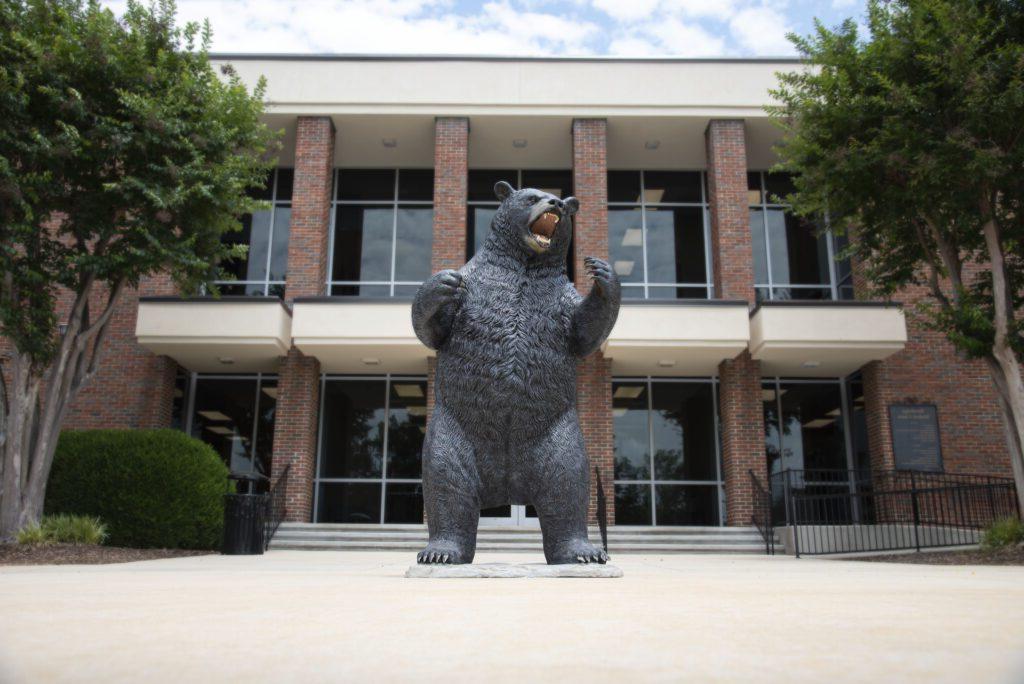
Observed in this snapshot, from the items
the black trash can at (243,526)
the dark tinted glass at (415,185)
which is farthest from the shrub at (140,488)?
the dark tinted glass at (415,185)

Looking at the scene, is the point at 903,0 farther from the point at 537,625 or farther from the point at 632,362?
the point at 537,625

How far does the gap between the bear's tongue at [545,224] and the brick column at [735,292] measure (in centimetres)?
1158

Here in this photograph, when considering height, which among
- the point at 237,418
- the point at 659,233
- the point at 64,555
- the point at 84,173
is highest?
the point at 659,233

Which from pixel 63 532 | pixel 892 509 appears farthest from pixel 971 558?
pixel 63 532

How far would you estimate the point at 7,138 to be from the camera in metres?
9.43

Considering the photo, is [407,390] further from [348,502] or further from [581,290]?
[581,290]

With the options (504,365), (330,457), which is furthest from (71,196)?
(504,365)

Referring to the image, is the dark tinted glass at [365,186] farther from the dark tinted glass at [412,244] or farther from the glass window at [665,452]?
the glass window at [665,452]

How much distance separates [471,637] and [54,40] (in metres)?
11.5

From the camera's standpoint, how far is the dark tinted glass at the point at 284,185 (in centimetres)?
1853

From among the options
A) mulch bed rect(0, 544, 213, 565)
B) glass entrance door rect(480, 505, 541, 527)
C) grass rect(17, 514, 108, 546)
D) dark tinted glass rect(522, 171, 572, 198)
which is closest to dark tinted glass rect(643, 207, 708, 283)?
dark tinted glass rect(522, 171, 572, 198)

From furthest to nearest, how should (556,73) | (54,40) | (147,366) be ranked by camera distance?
(556,73)
(147,366)
(54,40)

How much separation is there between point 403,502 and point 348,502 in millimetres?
1207

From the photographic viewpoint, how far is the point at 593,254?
15.5 metres
